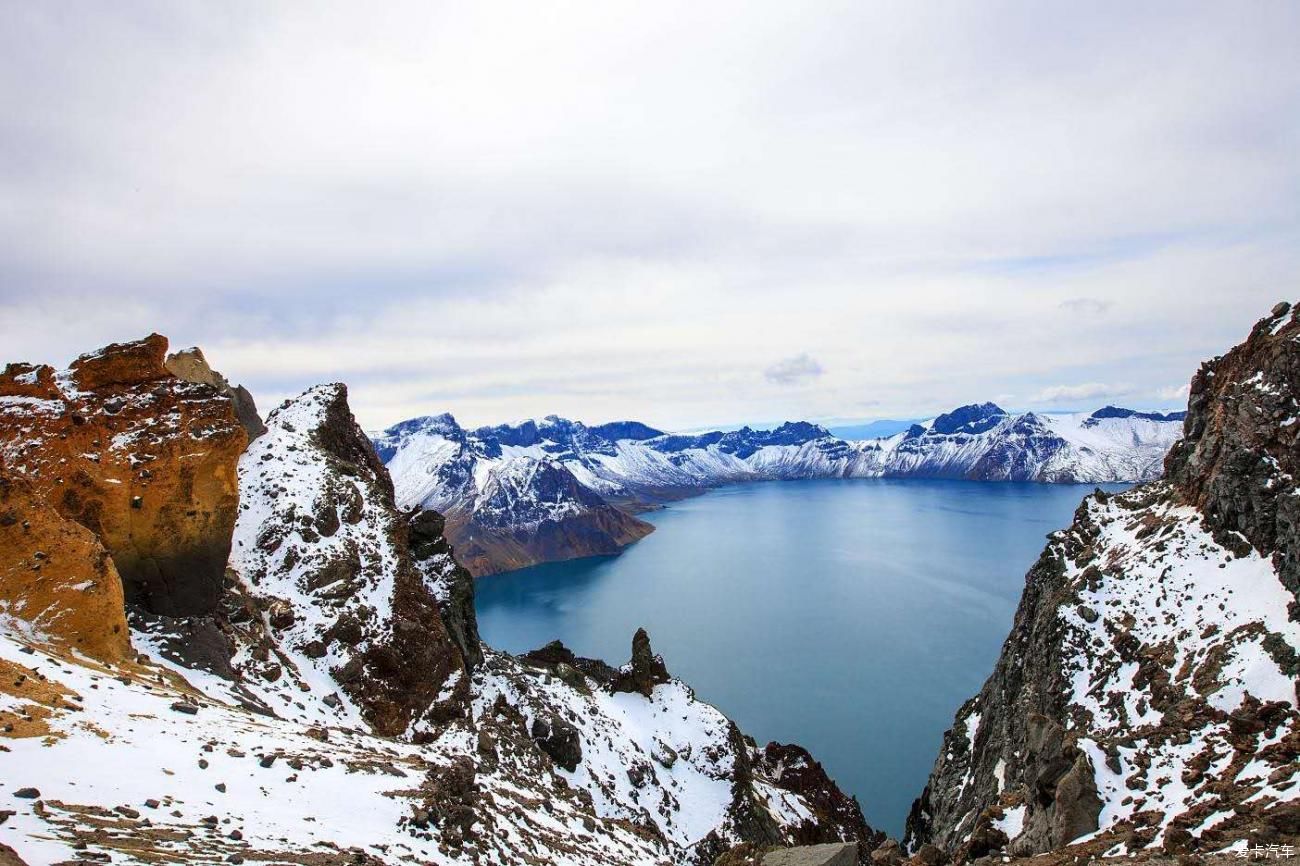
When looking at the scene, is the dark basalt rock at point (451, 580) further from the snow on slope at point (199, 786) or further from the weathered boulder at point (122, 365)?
the snow on slope at point (199, 786)

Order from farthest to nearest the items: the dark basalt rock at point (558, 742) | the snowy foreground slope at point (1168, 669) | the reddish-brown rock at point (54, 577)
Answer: the dark basalt rock at point (558, 742) → the reddish-brown rock at point (54, 577) → the snowy foreground slope at point (1168, 669)

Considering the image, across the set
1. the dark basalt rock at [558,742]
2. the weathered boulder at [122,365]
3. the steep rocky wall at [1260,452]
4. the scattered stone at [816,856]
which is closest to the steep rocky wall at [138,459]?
the weathered boulder at [122,365]

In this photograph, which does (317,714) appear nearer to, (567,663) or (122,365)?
(122,365)

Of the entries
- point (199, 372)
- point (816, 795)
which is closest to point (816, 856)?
point (199, 372)

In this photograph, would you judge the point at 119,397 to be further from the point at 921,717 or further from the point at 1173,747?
the point at 921,717

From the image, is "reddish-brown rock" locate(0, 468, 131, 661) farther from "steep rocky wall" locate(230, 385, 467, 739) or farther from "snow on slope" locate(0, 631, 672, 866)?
"steep rocky wall" locate(230, 385, 467, 739)

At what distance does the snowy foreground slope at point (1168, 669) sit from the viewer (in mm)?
17688

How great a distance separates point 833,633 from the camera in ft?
366

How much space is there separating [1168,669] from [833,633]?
86009mm

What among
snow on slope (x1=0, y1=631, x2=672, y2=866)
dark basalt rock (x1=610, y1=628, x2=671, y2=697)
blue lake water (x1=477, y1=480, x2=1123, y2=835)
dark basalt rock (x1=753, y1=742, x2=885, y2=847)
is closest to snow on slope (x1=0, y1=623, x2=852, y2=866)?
snow on slope (x1=0, y1=631, x2=672, y2=866)

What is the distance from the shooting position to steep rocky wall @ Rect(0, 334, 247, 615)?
84.6ft

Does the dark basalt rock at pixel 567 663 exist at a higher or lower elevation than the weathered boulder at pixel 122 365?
lower

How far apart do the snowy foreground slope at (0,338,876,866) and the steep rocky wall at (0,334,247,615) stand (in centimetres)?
15

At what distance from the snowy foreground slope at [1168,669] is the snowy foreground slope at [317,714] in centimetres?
1530
